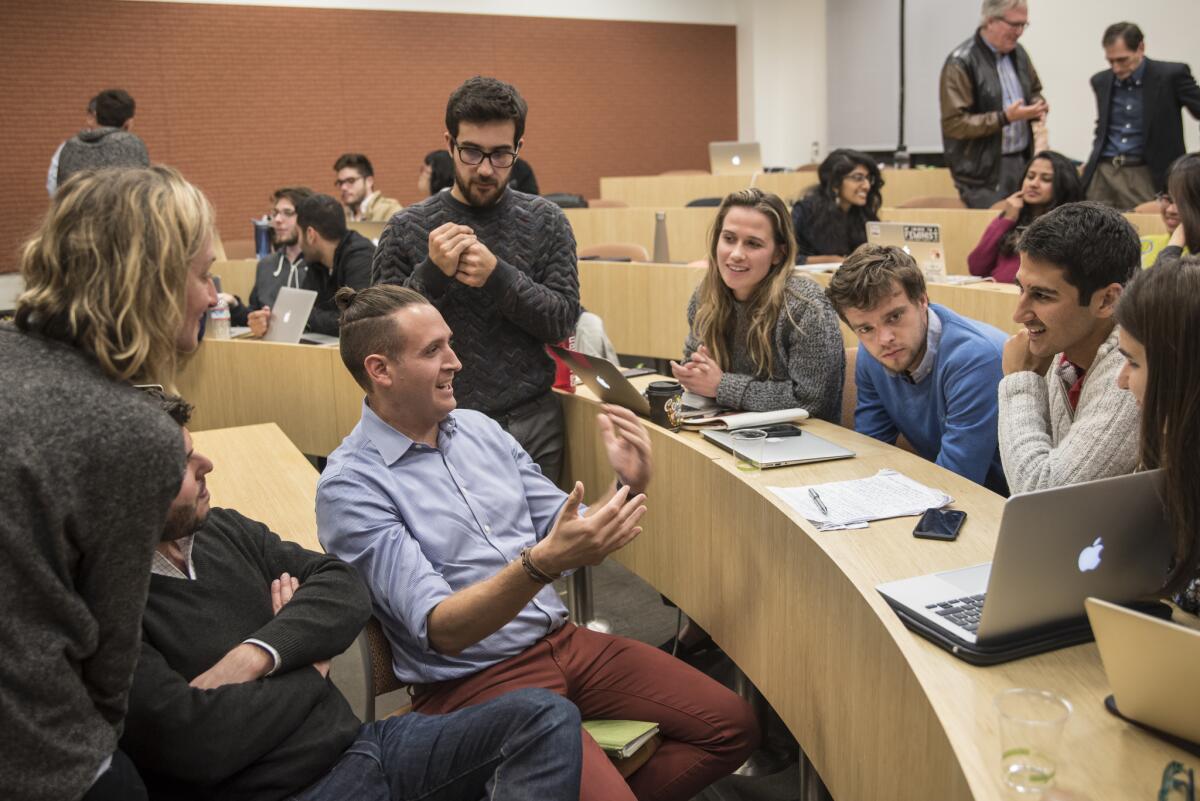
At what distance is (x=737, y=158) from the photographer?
8.88m

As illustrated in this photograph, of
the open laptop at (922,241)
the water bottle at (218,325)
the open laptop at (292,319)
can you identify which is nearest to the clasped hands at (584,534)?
the open laptop at (292,319)

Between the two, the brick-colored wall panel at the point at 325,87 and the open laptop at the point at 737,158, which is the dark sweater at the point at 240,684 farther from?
the brick-colored wall panel at the point at 325,87

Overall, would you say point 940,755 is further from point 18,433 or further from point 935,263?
point 935,263

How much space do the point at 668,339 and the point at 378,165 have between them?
569 cm

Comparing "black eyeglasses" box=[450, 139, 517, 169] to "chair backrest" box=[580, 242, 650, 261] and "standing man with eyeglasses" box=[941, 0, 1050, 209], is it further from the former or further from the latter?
"standing man with eyeglasses" box=[941, 0, 1050, 209]

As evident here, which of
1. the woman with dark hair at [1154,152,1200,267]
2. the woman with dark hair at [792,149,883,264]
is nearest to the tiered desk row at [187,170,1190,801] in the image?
the woman with dark hair at [1154,152,1200,267]

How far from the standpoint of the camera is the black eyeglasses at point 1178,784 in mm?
1050

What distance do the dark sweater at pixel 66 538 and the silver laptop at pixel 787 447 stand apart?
144cm

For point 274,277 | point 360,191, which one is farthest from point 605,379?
point 360,191

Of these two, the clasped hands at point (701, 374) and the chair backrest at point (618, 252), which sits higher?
the chair backrest at point (618, 252)

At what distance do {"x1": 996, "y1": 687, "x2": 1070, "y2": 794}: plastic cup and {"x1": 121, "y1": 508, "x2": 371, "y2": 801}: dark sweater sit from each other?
96 centimetres

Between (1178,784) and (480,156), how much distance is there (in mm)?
2054

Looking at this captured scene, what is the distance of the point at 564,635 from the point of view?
6.70 feet

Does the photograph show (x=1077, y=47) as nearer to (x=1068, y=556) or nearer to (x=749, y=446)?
(x=749, y=446)
